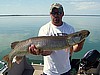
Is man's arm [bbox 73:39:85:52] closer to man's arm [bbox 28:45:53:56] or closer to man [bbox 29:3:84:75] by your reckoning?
man [bbox 29:3:84:75]

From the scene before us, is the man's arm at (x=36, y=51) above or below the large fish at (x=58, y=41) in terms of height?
below

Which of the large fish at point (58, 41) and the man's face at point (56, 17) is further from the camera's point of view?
the man's face at point (56, 17)

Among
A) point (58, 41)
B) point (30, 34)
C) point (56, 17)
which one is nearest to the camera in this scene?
point (58, 41)

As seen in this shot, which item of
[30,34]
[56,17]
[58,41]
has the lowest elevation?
[30,34]

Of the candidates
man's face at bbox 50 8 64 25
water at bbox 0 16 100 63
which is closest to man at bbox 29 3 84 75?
man's face at bbox 50 8 64 25

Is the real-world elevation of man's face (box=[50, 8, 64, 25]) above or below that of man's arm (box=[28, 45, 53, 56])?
above

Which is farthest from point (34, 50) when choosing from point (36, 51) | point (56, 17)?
point (56, 17)

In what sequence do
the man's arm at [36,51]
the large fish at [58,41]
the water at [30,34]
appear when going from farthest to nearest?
the water at [30,34], the man's arm at [36,51], the large fish at [58,41]

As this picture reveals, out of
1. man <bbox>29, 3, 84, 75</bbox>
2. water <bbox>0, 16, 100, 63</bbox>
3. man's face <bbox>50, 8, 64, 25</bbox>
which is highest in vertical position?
man's face <bbox>50, 8, 64, 25</bbox>

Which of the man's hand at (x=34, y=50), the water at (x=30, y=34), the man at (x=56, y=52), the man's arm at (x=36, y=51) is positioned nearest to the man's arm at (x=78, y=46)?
the man at (x=56, y=52)

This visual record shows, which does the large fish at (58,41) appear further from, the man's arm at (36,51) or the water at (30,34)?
the water at (30,34)

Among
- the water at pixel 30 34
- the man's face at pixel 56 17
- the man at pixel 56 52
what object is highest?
the man's face at pixel 56 17

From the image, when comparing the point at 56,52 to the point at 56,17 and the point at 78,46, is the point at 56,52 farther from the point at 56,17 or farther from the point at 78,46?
the point at 56,17

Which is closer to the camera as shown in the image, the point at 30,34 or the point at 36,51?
the point at 36,51
